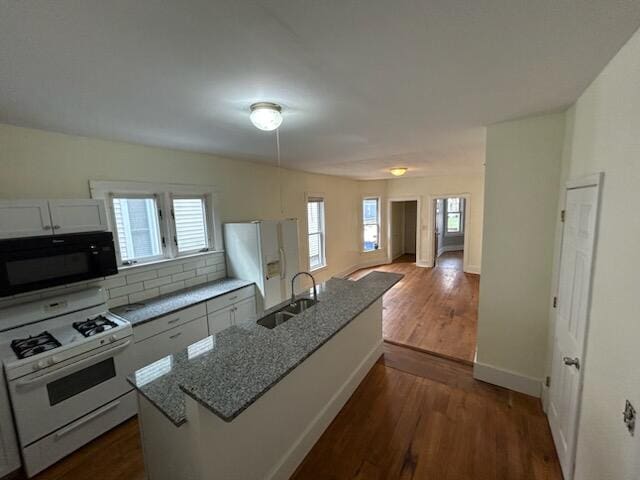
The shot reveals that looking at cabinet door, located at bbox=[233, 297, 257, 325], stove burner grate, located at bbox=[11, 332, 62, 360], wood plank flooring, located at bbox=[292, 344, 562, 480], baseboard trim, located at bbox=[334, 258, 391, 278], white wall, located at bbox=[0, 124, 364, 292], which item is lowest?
wood plank flooring, located at bbox=[292, 344, 562, 480]

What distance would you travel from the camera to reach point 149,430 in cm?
152

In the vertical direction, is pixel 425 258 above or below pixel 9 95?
below

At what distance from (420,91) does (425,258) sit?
21.1ft

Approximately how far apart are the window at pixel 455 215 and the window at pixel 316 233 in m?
5.53

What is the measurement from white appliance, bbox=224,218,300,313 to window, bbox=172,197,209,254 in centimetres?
32

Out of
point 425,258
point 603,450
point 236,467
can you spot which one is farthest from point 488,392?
point 425,258

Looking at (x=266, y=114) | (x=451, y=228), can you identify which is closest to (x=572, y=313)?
(x=266, y=114)

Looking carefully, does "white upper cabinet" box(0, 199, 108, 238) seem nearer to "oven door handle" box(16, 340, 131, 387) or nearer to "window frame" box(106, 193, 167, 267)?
Answer: "window frame" box(106, 193, 167, 267)

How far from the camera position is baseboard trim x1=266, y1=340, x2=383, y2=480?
176 cm

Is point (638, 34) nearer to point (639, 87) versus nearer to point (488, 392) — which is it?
point (639, 87)

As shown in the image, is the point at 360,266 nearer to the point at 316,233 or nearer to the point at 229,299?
the point at 316,233

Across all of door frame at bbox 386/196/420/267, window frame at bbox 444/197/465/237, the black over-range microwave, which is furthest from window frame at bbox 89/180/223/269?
window frame at bbox 444/197/465/237

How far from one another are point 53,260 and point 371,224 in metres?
6.81

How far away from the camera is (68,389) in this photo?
1.96 m
